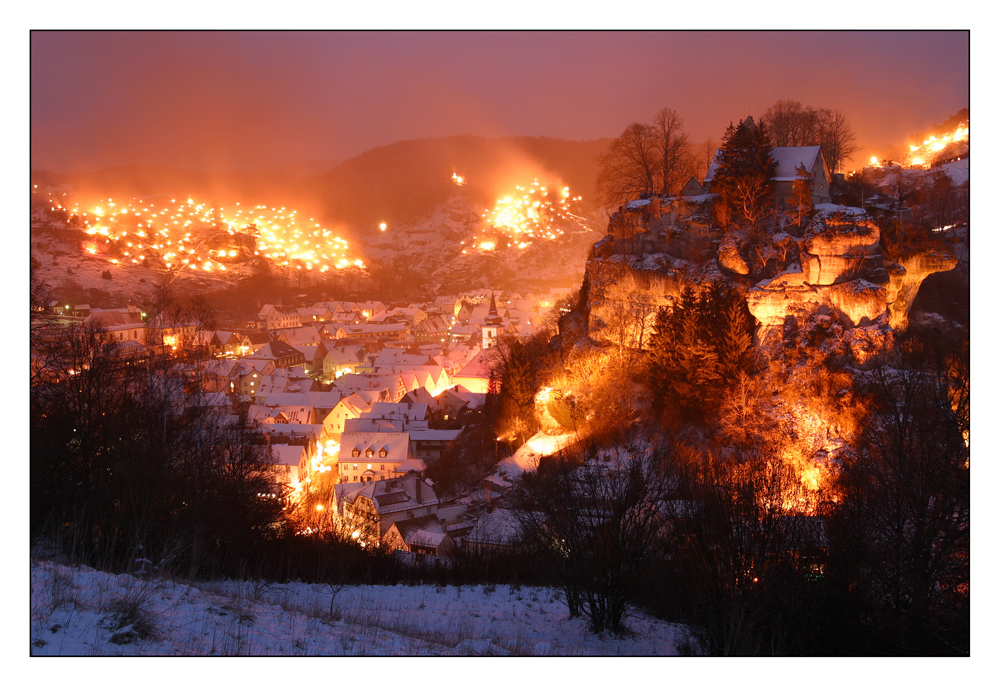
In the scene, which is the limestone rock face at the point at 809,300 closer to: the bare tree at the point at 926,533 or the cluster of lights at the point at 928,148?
the bare tree at the point at 926,533

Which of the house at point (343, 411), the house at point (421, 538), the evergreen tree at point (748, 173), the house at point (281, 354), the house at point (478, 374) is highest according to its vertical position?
the evergreen tree at point (748, 173)

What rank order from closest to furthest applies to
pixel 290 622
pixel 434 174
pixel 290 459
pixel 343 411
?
pixel 290 622 → pixel 290 459 → pixel 343 411 → pixel 434 174

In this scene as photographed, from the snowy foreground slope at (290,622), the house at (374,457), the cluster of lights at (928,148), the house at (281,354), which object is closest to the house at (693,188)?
the cluster of lights at (928,148)

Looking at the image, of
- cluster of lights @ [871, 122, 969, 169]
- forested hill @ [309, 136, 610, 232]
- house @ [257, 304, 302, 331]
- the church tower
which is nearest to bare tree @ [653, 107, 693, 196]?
cluster of lights @ [871, 122, 969, 169]

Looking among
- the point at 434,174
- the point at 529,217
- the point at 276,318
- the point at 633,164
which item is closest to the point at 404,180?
the point at 434,174

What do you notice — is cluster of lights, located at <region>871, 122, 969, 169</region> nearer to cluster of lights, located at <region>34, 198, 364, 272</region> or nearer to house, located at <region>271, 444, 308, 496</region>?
house, located at <region>271, 444, 308, 496</region>

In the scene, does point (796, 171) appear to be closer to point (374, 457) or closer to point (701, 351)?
point (701, 351)

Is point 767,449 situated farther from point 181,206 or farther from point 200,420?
point 181,206
